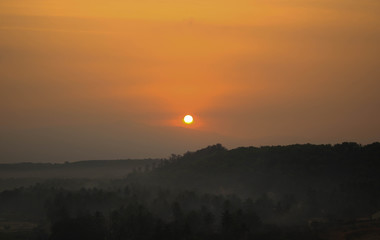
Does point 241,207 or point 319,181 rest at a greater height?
point 319,181

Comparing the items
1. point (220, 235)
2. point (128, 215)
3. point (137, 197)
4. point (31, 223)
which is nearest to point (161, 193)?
point (137, 197)

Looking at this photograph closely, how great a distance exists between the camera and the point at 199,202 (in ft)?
497

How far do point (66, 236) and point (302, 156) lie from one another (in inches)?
3457

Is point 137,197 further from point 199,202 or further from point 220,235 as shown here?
point 220,235

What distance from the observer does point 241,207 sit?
140000 mm

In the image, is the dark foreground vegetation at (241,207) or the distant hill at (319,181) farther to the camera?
the distant hill at (319,181)

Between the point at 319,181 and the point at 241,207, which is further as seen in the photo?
the point at 319,181

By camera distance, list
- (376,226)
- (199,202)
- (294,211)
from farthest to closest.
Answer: (199,202) → (294,211) → (376,226)

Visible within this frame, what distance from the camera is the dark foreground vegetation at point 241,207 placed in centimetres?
11931

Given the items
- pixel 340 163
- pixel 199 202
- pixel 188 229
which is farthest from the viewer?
pixel 340 163

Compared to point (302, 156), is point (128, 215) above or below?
below

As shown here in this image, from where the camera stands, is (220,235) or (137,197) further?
(137,197)

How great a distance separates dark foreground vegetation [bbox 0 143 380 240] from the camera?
11931 centimetres

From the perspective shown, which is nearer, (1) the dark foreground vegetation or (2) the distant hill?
(1) the dark foreground vegetation
